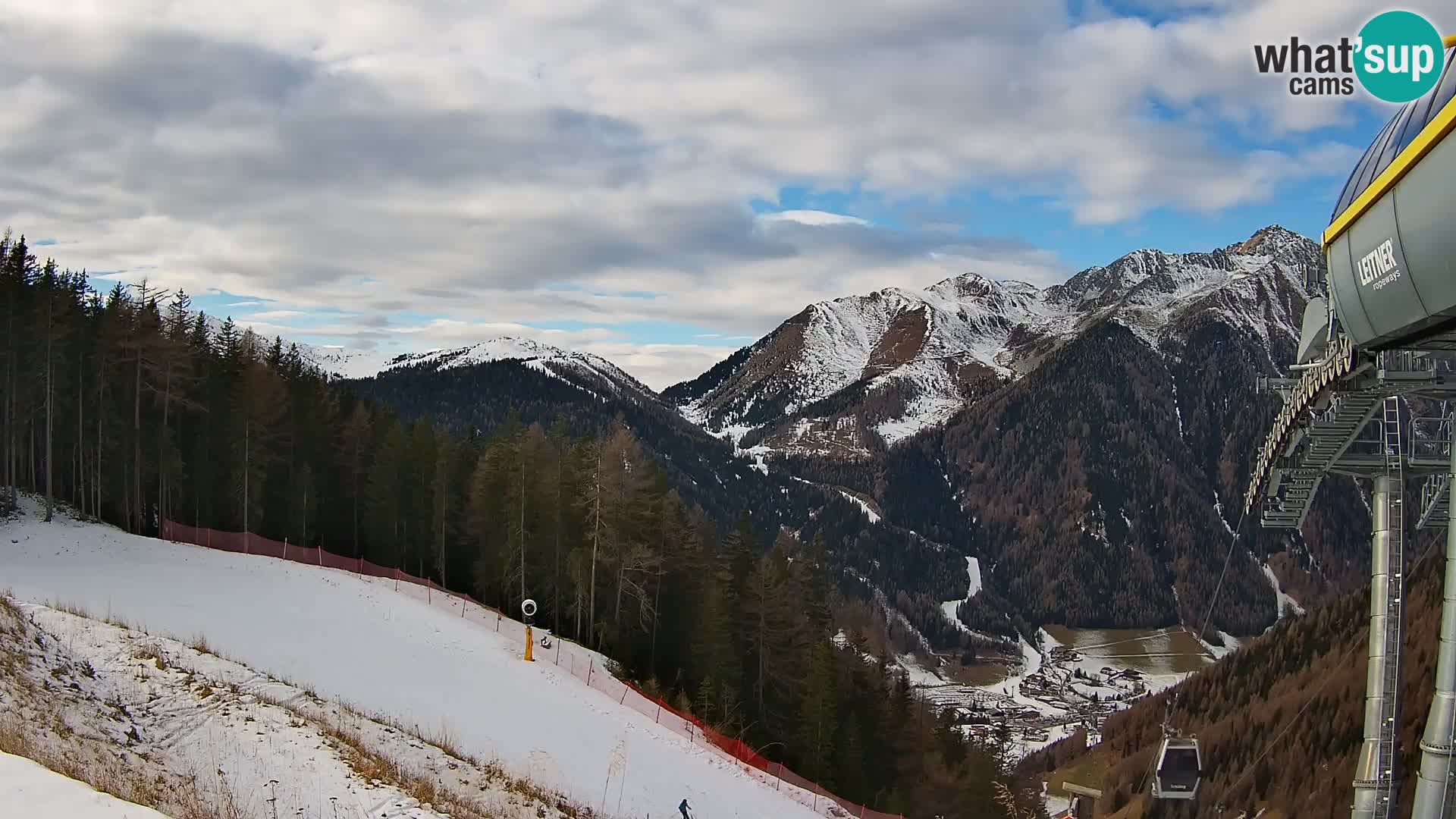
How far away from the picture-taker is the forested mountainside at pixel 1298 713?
19.6 metres

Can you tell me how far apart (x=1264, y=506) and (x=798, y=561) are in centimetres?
3075

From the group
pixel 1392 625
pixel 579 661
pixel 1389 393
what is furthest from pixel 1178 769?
pixel 579 661

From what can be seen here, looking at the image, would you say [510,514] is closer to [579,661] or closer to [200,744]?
[579,661]

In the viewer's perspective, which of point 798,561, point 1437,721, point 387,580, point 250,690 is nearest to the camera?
point 1437,721

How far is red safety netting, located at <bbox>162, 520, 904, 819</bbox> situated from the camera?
88.2 ft

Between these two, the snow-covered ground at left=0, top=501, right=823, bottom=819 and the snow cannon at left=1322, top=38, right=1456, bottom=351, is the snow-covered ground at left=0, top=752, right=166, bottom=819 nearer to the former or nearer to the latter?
the snow-covered ground at left=0, top=501, right=823, bottom=819

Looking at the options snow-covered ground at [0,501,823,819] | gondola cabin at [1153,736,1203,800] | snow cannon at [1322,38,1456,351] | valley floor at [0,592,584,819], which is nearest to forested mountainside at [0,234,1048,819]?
Answer: snow-covered ground at [0,501,823,819]

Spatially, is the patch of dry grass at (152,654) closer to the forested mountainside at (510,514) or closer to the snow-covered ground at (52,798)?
the snow-covered ground at (52,798)

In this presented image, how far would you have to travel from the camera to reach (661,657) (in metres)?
42.9

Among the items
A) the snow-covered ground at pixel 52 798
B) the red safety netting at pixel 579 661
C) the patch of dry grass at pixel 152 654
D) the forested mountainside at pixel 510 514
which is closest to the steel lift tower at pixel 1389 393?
the snow-covered ground at pixel 52 798

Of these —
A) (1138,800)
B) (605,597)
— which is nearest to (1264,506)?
(1138,800)

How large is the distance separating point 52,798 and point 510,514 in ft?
110

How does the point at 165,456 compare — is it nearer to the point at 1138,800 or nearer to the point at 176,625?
the point at 176,625

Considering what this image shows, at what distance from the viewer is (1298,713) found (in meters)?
24.1
